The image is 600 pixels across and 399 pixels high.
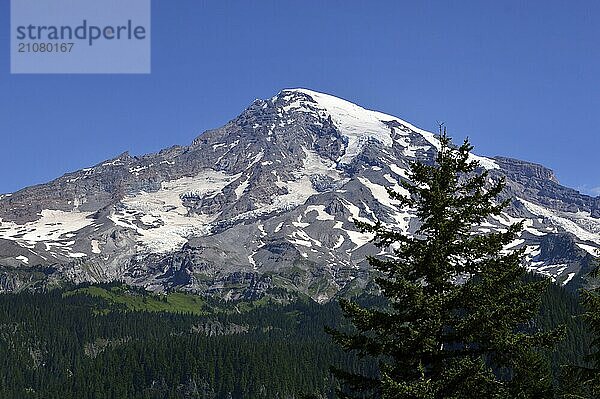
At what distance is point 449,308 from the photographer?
2542 centimetres

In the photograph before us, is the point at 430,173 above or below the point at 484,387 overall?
above

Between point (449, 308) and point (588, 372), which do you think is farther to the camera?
Result: point (588, 372)

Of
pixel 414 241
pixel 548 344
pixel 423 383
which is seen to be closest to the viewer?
pixel 423 383

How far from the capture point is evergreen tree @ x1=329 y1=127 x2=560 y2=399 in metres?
A: 24.2

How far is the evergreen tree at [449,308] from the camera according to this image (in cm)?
2419

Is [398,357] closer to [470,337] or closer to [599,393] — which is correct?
[470,337]

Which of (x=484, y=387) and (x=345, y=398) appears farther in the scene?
(x=345, y=398)

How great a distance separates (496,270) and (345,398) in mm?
6707

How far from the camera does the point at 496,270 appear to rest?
25.6 metres

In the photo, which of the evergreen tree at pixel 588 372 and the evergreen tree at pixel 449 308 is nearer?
the evergreen tree at pixel 449 308

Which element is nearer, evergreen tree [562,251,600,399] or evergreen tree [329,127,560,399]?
evergreen tree [329,127,560,399]

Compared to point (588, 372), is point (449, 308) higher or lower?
higher

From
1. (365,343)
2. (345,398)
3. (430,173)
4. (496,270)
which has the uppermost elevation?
(430,173)

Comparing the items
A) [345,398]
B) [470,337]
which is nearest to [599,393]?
[470,337]
